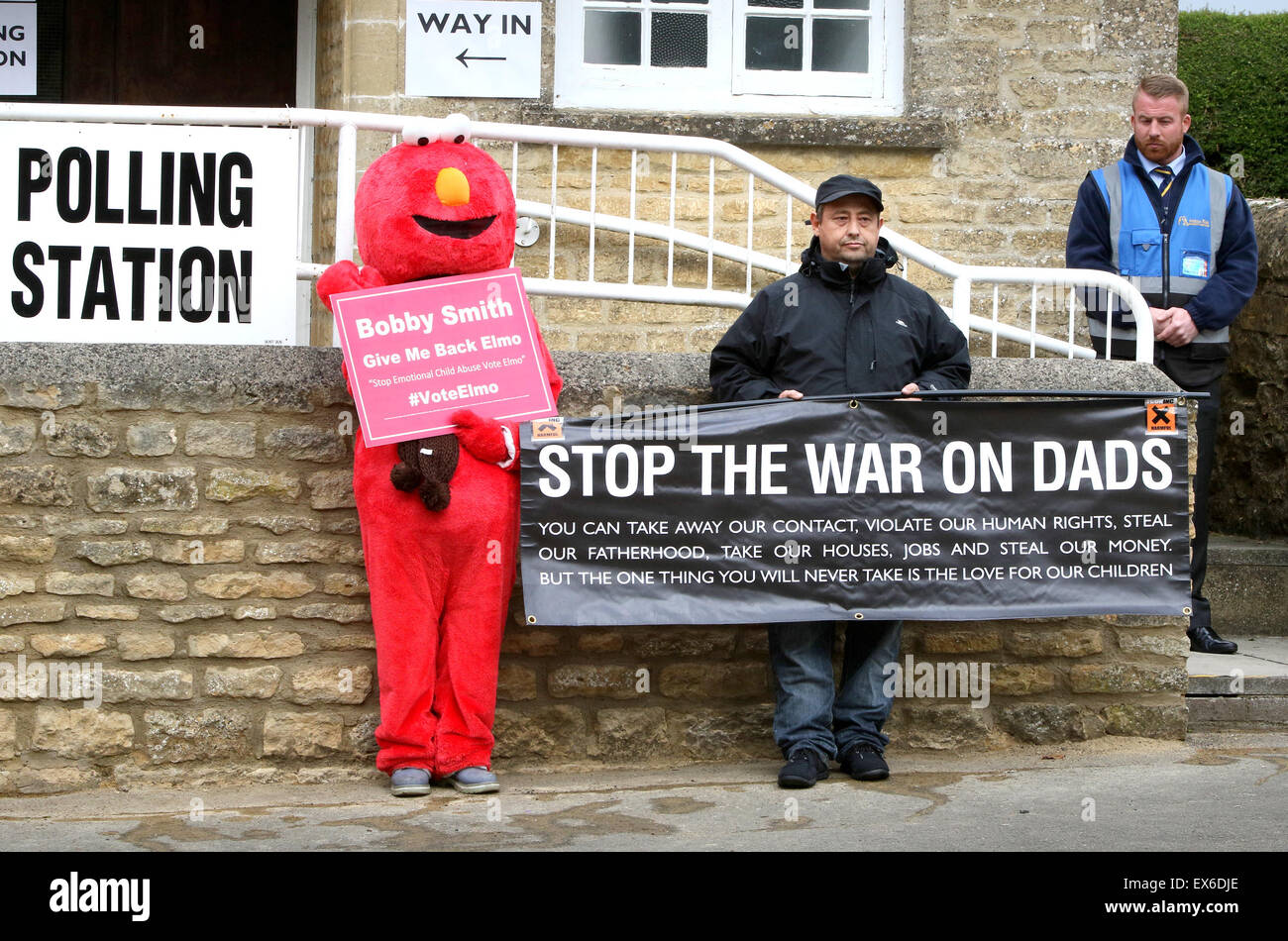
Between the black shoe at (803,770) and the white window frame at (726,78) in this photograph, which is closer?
the black shoe at (803,770)

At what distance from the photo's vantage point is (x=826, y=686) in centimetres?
590

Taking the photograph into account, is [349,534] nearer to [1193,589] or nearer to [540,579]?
[540,579]

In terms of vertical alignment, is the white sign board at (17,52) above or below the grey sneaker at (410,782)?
above

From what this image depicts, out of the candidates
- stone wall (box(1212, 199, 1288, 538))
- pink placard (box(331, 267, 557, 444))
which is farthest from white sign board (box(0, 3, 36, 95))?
stone wall (box(1212, 199, 1288, 538))

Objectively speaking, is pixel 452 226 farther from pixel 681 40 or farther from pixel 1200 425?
pixel 681 40

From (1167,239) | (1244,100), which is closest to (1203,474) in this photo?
(1167,239)

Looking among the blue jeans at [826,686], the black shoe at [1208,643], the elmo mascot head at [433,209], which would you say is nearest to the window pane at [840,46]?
the black shoe at [1208,643]

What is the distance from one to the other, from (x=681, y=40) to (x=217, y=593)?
14.3 feet

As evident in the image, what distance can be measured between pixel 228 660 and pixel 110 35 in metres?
5.07

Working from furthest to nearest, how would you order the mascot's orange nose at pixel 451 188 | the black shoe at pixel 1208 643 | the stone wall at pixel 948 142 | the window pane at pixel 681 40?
the window pane at pixel 681 40 < the stone wall at pixel 948 142 < the black shoe at pixel 1208 643 < the mascot's orange nose at pixel 451 188

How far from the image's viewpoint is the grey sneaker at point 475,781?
5645 mm

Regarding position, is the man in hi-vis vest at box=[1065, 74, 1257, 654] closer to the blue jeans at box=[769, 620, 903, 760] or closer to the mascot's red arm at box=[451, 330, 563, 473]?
the blue jeans at box=[769, 620, 903, 760]

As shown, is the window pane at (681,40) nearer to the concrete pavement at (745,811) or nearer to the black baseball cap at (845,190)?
the black baseball cap at (845,190)

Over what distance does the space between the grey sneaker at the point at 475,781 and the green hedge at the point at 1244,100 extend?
22.2 ft
